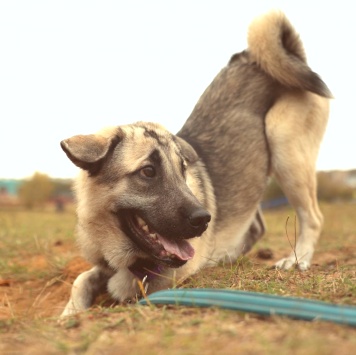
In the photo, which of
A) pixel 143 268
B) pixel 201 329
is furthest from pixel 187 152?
pixel 201 329

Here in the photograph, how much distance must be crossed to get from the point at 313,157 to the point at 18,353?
4191mm

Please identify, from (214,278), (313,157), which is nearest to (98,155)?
(214,278)

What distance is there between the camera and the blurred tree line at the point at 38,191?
27.4 metres

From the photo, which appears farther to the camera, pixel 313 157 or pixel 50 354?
pixel 313 157

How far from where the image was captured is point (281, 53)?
16.9 ft

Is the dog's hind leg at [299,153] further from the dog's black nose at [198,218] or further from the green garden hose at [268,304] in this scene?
the green garden hose at [268,304]

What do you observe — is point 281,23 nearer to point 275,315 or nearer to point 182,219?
point 182,219

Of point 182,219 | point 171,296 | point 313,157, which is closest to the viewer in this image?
point 171,296

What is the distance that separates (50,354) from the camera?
70.2 inches

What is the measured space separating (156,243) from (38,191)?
83.7 feet

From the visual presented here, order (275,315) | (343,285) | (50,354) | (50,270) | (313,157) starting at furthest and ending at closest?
(313,157) → (50,270) → (343,285) → (275,315) → (50,354)

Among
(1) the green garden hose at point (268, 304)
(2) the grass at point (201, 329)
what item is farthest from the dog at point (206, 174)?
(1) the green garden hose at point (268, 304)

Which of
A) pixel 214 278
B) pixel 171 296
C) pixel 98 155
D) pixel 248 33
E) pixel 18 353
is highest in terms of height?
pixel 248 33

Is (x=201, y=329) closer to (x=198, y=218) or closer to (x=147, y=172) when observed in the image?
(x=198, y=218)
